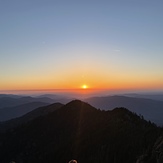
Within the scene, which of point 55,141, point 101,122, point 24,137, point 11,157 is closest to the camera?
point 101,122

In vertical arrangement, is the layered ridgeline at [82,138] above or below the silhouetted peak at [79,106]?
below

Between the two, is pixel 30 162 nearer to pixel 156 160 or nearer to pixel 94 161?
pixel 94 161

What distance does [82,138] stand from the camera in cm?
12238

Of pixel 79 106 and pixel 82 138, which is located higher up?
pixel 79 106

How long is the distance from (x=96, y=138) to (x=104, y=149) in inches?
644

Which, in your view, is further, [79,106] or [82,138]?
[79,106]

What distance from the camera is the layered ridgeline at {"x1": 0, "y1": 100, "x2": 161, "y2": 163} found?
284ft

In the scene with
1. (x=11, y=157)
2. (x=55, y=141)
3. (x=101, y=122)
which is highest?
(x=101, y=122)

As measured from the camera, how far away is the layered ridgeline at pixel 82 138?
8662cm

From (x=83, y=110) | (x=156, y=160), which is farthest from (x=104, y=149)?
(x=83, y=110)

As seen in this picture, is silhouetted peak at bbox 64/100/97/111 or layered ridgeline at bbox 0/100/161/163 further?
silhouetted peak at bbox 64/100/97/111

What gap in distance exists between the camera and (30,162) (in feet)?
424

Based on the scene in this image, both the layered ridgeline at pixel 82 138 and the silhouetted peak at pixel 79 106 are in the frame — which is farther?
the silhouetted peak at pixel 79 106

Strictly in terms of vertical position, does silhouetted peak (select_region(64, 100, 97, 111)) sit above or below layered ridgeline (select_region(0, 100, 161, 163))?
above
